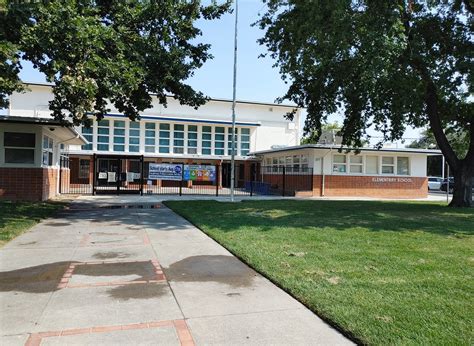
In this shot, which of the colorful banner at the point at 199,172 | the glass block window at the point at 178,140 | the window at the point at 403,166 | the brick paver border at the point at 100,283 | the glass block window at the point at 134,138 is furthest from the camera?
the glass block window at the point at 178,140

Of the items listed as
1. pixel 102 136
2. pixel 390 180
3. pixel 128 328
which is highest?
pixel 102 136

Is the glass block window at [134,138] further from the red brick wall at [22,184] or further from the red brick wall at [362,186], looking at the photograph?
the red brick wall at [22,184]

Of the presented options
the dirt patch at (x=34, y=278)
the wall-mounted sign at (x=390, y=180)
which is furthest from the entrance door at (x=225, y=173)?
the dirt patch at (x=34, y=278)

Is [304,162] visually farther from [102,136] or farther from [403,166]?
[102,136]

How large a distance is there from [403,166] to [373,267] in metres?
24.8

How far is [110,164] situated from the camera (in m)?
33.4

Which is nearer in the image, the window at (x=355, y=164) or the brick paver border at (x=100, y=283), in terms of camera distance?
the brick paver border at (x=100, y=283)

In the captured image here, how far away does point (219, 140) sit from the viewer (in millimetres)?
37125

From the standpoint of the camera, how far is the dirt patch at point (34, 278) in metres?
5.61

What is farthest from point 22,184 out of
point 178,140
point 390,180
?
point 390,180

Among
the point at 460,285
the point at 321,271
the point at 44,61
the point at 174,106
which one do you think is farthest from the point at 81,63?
the point at 174,106

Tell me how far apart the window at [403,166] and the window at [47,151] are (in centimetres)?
2231

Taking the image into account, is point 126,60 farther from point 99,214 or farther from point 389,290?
point 389,290

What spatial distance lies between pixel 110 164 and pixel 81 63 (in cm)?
2405
